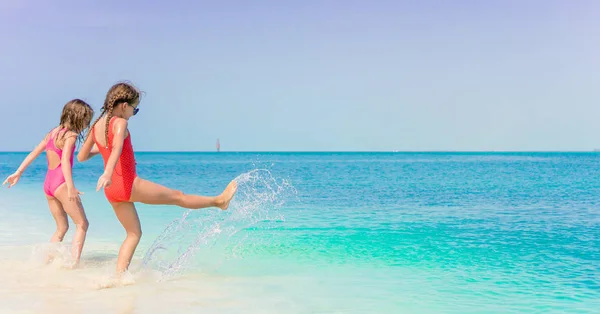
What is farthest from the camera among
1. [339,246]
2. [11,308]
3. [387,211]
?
[387,211]

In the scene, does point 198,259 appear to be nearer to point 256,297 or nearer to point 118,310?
point 256,297

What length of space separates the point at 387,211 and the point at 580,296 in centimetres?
759

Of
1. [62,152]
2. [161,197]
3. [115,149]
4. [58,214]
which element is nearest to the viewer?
[115,149]

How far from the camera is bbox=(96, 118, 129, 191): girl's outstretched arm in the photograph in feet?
15.9

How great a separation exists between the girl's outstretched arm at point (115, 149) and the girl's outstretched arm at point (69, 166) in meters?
0.75

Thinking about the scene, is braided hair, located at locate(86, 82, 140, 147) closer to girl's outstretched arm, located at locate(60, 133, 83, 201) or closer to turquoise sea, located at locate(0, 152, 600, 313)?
girl's outstretched arm, located at locate(60, 133, 83, 201)

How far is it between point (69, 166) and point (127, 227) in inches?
35.9

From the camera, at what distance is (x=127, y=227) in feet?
17.9

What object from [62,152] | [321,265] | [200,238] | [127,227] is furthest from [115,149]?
[321,265]

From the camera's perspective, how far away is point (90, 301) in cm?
487

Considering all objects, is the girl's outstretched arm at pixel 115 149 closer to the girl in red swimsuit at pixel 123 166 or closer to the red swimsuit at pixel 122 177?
the girl in red swimsuit at pixel 123 166

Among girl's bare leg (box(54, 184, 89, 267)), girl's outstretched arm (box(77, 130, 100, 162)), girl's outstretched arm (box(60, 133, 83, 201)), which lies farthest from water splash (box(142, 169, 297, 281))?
girl's outstretched arm (box(77, 130, 100, 162))

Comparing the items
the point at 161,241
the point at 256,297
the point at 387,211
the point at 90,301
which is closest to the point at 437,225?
the point at 387,211

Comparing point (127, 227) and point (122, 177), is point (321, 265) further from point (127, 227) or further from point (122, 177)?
point (122, 177)
